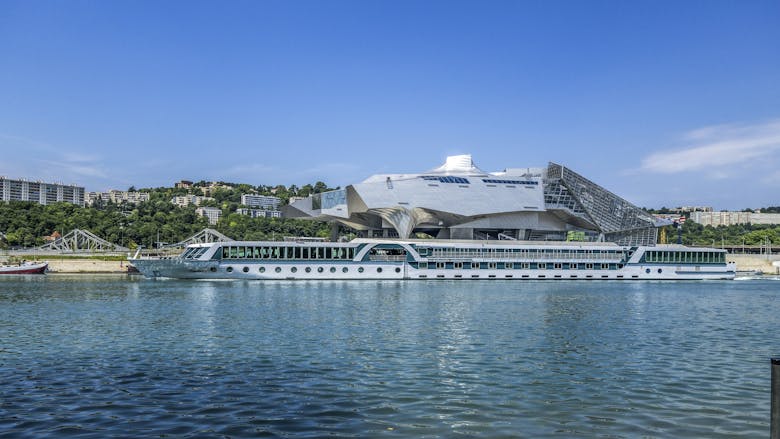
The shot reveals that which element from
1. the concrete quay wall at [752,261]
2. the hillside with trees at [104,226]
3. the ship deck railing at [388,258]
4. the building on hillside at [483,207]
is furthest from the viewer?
the concrete quay wall at [752,261]

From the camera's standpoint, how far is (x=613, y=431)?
13.8 meters

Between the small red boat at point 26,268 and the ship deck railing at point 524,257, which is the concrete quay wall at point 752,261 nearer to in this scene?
the ship deck railing at point 524,257

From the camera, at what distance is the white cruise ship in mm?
64500

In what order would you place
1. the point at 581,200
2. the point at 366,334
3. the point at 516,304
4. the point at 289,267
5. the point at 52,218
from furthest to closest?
the point at 52,218, the point at 581,200, the point at 289,267, the point at 516,304, the point at 366,334

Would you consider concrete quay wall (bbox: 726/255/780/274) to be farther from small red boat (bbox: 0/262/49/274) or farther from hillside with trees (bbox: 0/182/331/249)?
small red boat (bbox: 0/262/49/274)

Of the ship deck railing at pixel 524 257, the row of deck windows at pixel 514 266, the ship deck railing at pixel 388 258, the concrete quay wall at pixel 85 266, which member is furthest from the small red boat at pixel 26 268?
the ship deck railing at pixel 524 257

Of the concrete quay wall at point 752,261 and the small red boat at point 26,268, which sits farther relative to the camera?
the concrete quay wall at point 752,261

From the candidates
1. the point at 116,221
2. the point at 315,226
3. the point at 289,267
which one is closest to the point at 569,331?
the point at 289,267

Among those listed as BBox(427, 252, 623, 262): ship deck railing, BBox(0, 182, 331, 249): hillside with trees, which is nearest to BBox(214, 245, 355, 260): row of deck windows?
BBox(427, 252, 623, 262): ship deck railing

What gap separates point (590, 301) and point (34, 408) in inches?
1453

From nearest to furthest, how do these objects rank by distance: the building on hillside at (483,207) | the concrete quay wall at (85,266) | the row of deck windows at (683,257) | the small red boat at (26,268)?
1. the row of deck windows at (683,257)
2. the building on hillside at (483,207)
3. the small red boat at (26,268)
4. the concrete quay wall at (85,266)

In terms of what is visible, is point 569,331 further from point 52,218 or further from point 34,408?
point 52,218

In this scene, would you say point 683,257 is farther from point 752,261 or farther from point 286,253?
point 752,261

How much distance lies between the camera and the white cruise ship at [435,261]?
64.5 metres
